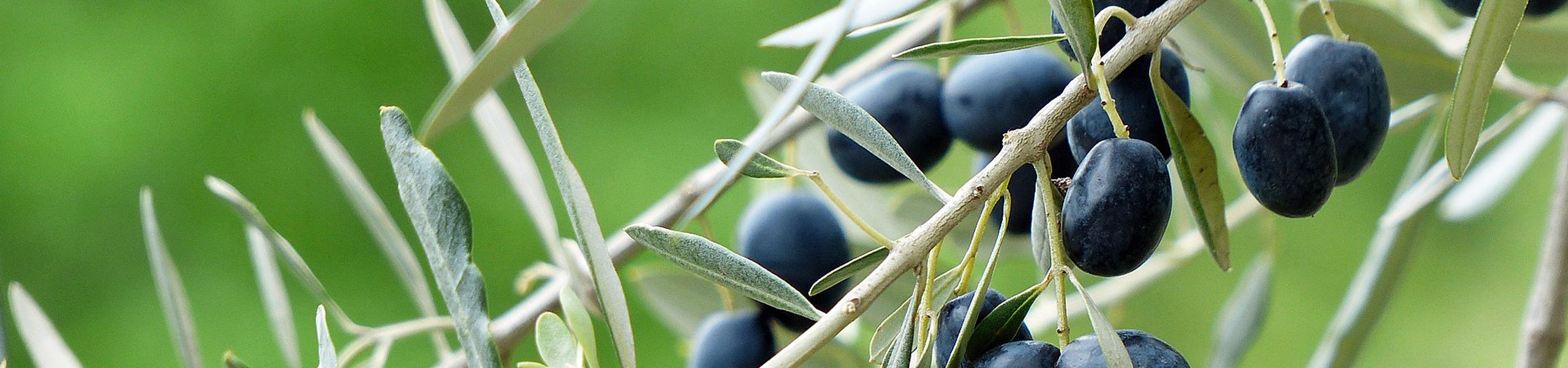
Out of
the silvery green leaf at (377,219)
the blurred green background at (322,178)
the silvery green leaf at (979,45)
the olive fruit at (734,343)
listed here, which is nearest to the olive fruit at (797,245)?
the olive fruit at (734,343)

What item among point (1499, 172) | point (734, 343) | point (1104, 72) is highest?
point (1104, 72)

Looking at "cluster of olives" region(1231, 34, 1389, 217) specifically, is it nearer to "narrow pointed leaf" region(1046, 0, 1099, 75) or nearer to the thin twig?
"narrow pointed leaf" region(1046, 0, 1099, 75)

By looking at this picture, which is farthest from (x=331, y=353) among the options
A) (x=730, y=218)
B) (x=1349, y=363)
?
(x=730, y=218)

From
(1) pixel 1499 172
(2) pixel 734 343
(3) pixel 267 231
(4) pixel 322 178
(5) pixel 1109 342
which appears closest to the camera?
(5) pixel 1109 342

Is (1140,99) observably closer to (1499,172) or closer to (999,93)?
(999,93)

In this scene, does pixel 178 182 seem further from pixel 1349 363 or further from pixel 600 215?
pixel 1349 363

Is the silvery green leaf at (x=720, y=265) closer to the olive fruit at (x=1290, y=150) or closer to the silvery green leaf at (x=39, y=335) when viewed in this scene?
the olive fruit at (x=1290, y=150)

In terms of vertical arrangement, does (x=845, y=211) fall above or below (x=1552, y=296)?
above

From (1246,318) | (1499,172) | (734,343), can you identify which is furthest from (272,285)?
(1499,172)
